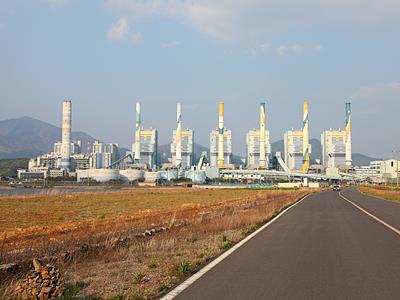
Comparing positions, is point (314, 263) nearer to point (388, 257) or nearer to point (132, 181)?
point (388, 257)

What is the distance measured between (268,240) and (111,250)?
4.86 metres

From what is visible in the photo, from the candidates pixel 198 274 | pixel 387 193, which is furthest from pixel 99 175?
pixel 198 274

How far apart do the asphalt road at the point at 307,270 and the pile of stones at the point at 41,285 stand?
6.24 feet

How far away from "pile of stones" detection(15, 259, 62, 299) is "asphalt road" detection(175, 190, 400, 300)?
1.90 metres

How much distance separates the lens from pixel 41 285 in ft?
24.1

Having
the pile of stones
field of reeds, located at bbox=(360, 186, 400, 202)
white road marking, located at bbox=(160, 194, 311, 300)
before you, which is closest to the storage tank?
field of reeds, located at bbox=(360, 186, 400, 202)

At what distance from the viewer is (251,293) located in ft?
24.2

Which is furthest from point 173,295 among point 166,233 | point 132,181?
point 132,181

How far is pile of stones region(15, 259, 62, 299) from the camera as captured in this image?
7148 millimetres

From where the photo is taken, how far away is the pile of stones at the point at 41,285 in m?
7.15

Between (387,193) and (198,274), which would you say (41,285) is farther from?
(387,193)

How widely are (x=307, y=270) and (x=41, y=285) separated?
4825mm

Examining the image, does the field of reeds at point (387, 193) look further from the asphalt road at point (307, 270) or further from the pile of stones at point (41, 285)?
the pile of stones at point (41, 285)

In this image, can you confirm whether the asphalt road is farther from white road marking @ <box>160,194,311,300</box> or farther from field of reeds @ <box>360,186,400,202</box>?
field of reeds @ <box>360,186,400,202</box>
